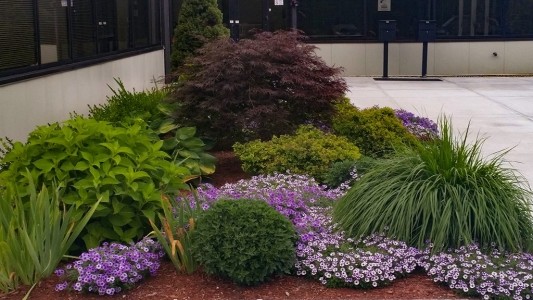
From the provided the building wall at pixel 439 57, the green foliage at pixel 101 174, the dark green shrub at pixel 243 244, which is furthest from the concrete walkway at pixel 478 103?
the green foliage at pixel 101 174

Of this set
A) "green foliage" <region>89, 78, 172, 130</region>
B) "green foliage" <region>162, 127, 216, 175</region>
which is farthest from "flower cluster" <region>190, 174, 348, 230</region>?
"green foliage" <region>89, 78, 172, 130</region>

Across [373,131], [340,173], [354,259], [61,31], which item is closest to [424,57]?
[373,131]

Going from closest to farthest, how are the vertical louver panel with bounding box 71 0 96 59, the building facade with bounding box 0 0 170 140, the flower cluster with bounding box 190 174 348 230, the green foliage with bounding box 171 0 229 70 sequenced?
the flower cluster with bounding box 190 174 348 230
the building facade with bounding box 0 0 170 140
the vertical louver panel with bounding box 71 0 96 59
the green foliage with bounding box 171 0 229 70

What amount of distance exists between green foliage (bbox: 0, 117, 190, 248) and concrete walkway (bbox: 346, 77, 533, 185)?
457 cm

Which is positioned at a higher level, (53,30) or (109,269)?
(53,30)

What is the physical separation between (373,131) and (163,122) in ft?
7.88

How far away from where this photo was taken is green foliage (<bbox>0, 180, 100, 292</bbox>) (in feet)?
15.5

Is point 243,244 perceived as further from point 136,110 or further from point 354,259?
point 136,110

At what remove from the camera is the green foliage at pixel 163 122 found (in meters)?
7.44

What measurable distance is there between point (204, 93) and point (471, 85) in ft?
40.0

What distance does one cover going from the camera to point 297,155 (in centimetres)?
734

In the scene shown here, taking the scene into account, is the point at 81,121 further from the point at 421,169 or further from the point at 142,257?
the point at 421,169

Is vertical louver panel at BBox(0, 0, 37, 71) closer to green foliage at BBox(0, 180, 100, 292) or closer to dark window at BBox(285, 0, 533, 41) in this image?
green foliage at BBox(0, 180, 100, 292)

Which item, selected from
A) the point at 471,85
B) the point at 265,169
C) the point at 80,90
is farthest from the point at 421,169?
the point at 471,85
